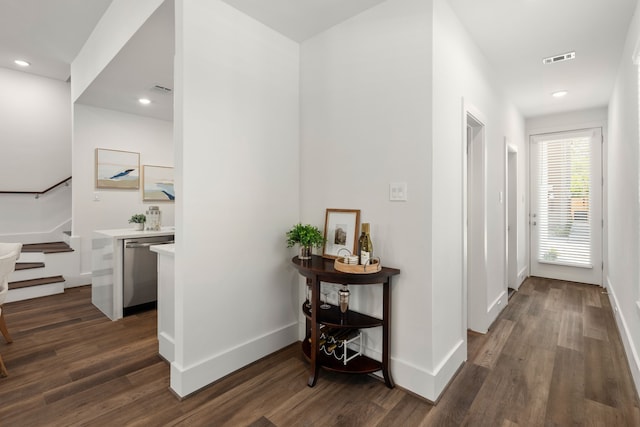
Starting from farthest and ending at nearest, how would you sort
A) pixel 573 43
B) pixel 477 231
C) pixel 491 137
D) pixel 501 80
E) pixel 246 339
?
pixel 501 80
pixel 491 137
pixel 477 231
pixel 573 43
pixel 246 339

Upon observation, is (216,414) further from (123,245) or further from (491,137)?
(491,137)

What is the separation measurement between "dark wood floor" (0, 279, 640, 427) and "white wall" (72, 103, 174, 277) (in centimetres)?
183

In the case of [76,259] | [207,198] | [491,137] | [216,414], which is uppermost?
[491,137]

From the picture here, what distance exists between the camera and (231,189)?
228 cm

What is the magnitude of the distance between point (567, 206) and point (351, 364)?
182 inches

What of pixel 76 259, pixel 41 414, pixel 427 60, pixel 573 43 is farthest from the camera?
pixel 76 259

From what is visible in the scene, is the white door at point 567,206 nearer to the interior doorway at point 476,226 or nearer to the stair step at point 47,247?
the interior doorway at point 476,226

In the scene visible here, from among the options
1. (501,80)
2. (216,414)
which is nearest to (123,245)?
(216,414)

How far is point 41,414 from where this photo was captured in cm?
181

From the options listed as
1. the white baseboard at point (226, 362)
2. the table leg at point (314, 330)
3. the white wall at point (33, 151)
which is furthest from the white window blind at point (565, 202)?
the white wall at point (33, 151)

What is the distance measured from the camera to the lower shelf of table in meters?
2.08

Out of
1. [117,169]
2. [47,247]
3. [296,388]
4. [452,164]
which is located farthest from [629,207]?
[47,247]

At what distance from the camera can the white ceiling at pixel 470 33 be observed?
7.45ft

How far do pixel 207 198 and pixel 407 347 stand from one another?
1678 millimetres
